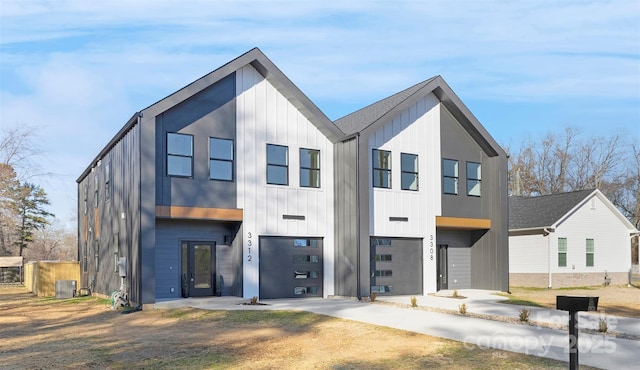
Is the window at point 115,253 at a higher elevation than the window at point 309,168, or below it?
below

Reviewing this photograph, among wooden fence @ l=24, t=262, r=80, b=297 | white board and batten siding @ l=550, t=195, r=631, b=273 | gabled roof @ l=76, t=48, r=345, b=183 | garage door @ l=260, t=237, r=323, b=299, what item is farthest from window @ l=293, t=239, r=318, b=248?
white board and batten siding @ l=550, t=195, r=631, b=273

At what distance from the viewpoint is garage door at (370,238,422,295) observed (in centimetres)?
2220

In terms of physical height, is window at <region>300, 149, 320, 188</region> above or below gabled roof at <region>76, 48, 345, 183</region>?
below

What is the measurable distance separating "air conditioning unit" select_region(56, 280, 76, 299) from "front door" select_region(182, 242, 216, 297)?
24.2ft

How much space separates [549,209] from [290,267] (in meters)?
16.7

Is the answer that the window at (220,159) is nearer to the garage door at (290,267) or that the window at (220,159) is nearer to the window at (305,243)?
the garage door at (290,267)

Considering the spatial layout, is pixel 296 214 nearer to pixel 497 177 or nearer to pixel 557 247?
pixel 497 177

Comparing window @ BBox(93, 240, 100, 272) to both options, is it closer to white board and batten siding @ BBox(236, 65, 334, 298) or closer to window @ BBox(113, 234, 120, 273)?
window @ BBox(113, 234, 120, 273)

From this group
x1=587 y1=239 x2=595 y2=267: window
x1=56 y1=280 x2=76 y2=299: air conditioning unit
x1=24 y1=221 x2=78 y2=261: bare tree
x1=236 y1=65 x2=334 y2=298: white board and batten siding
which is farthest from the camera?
x1=24 y1=221 x2=78 y2=261: bare tree

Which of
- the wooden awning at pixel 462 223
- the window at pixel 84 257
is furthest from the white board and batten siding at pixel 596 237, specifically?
the window at pixel 84 257

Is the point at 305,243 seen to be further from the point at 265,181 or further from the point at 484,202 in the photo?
the point at 484,202

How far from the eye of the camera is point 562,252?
29.6 metres

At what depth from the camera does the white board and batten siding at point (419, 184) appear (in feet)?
73.0

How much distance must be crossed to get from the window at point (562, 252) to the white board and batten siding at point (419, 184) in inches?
372
